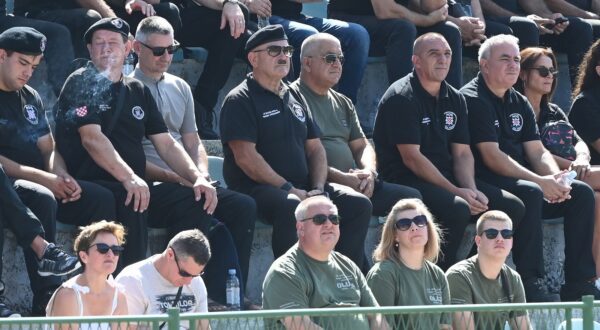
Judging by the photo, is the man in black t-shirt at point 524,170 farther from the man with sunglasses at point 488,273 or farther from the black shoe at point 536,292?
the man with sunglasses at point 488,273

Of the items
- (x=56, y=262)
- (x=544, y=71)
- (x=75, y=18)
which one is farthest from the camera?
(x=544, y=71)

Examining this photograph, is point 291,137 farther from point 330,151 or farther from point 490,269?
point 490,269

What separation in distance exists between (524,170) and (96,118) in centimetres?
305

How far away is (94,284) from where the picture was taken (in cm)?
714

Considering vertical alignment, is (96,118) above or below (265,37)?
below

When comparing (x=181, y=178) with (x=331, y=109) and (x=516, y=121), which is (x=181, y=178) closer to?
(x=331, y=109)

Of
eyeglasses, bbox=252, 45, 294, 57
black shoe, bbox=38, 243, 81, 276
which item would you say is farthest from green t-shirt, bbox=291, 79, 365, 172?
black shoe, bbox=38, 243, 81, 276

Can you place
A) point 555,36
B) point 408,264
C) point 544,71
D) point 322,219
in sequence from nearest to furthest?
point 322,219 → point 408,264 → point 544,71 → point 555,36

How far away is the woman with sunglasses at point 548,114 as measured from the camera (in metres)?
10.3


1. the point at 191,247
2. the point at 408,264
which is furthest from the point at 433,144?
the point at 191,247

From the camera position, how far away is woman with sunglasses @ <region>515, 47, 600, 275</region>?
10305mm

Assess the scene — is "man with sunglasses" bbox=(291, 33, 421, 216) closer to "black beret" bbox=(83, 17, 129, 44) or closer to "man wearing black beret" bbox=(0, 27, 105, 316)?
"black beret" bbox=(83, 17, 129, 44)

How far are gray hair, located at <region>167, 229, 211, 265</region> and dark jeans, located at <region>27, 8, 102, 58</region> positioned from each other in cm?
276

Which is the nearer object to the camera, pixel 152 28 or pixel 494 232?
pixel 494 232
